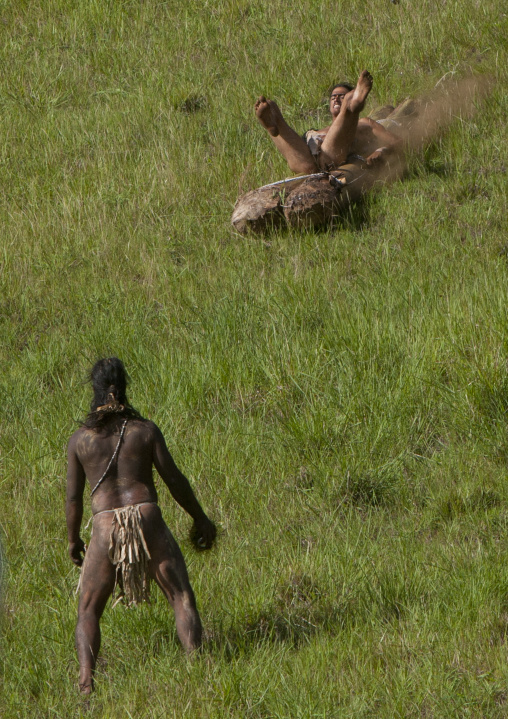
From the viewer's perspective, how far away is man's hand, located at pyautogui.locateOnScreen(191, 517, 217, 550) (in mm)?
4531

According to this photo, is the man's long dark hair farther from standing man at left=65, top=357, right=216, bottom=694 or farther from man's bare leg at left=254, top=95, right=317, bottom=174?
man's bare leg at left=254, top=95, right=317, bottom=174

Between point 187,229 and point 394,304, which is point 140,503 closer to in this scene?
point 394,304

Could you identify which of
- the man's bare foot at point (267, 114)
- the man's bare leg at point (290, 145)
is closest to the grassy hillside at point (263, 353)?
the man's bare leg at point (290, 145)

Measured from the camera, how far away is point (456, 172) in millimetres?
8727

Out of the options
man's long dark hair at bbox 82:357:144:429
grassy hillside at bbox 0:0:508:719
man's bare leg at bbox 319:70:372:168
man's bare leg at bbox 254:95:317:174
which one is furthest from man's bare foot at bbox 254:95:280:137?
man's long dark hair at bbox 82:357:144:429

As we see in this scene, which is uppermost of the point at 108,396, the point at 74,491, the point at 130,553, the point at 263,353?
the point at 108,396

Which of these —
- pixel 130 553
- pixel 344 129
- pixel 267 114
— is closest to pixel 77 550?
pixel 130 553

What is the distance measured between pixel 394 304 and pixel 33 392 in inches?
101

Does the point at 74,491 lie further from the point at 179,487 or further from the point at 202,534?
the point at 202,534

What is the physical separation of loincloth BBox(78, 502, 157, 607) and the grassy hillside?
0.32 metres

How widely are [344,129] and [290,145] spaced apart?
1.63ft

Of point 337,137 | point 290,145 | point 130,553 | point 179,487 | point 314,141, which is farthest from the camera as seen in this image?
point 314,141

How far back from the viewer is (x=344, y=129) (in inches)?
345

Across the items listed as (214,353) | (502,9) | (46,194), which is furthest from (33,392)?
(502,9)
